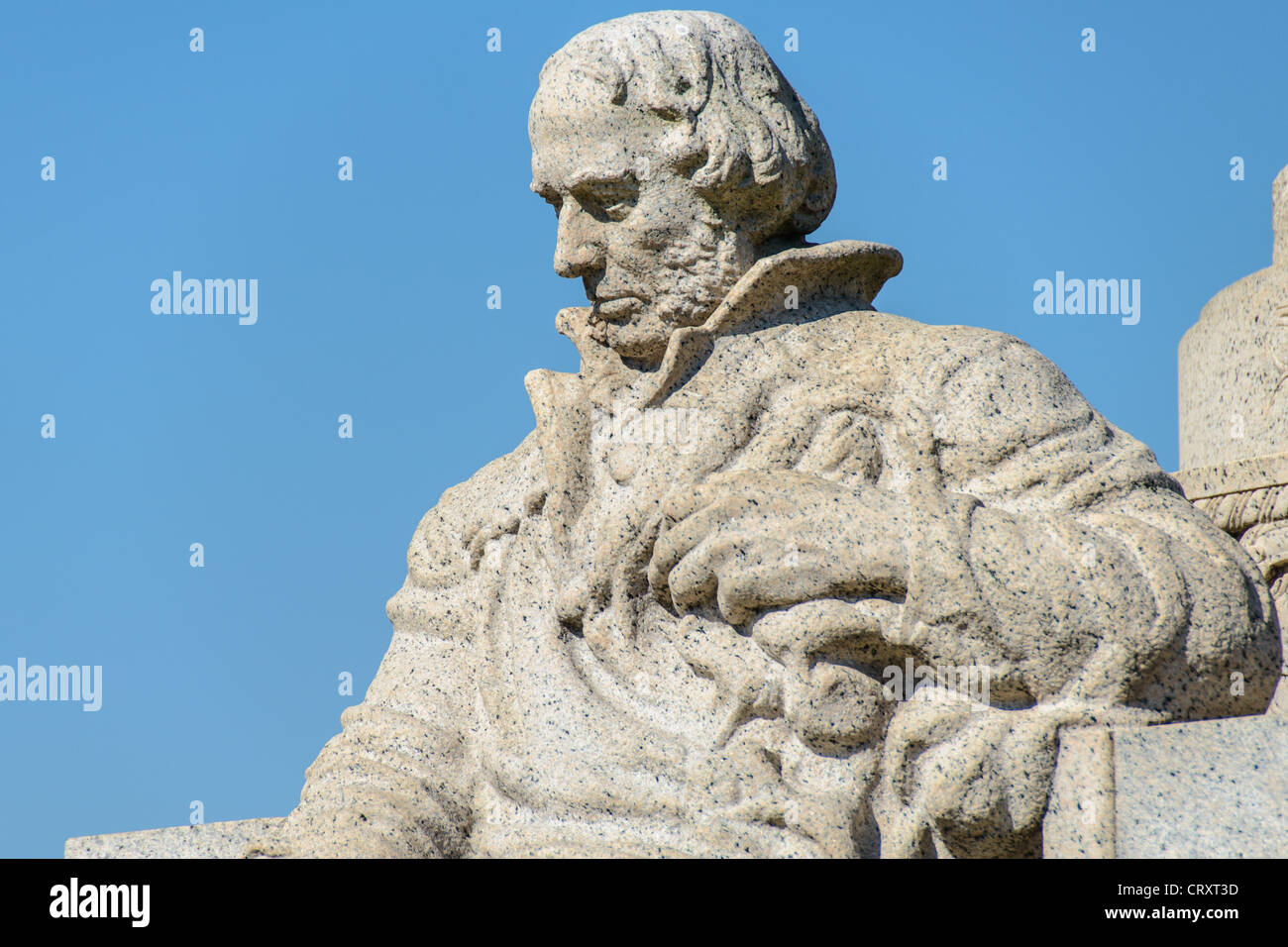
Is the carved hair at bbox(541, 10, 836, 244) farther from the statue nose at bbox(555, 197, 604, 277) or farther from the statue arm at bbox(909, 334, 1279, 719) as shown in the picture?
the statue arm at bbox(909, 334, 1279, 719)

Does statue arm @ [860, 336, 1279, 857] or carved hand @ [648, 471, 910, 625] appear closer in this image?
statue arm @ [860, 336, 1279, 857]

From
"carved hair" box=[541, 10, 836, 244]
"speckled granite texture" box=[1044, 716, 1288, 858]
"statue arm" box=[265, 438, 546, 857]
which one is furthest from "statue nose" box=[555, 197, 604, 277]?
"speckled granite texture" box=[1044, 716, 1288, 858]

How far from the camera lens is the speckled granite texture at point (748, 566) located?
15.1ft

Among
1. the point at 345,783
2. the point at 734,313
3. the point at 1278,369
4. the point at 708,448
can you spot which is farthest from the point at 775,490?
the point at 1278,369

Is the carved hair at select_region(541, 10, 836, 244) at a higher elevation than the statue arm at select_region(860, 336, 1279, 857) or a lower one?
higher

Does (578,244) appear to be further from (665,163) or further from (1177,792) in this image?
(1177,792)

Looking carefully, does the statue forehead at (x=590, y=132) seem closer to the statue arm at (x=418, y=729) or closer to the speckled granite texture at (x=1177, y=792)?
the statue arm at (x=418, y=729)

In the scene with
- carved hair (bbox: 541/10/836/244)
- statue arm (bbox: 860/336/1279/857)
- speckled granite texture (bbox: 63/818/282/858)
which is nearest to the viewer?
statue arm (bbox: 860/336/1279/857)

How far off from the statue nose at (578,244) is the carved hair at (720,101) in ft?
1.14

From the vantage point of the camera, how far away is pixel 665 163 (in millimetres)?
5395

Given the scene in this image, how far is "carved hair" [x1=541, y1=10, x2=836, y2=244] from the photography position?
539 centimetres

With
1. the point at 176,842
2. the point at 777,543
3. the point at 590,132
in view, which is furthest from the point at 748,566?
the point at 176,842

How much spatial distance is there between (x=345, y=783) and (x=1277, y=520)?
4.40 m

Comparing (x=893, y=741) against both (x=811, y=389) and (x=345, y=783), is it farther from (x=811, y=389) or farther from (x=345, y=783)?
(x=345, y=783)
